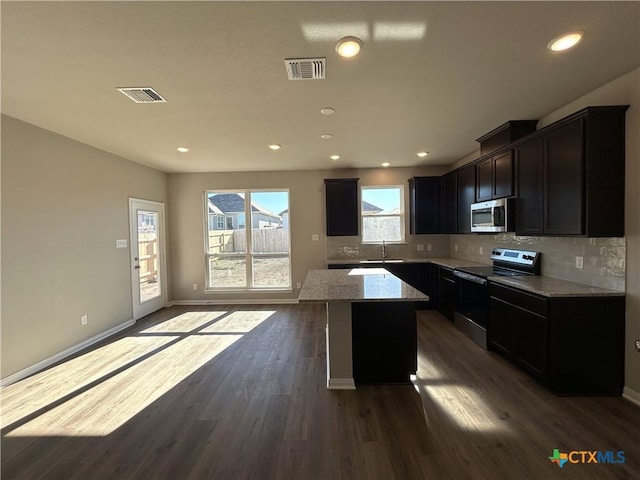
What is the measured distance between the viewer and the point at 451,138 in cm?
375

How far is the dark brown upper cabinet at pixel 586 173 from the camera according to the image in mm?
2232

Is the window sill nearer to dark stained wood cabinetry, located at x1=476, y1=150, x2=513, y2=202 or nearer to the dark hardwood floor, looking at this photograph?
the dark hardwood floor

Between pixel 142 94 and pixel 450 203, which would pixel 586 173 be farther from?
pixel 142 94

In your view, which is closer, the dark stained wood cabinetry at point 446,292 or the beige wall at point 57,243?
the beige wall at point 57,243

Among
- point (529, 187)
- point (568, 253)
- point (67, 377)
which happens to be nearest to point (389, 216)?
point (529, 187)

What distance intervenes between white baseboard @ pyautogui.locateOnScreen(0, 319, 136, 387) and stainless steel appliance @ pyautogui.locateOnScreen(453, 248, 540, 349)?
5.04m

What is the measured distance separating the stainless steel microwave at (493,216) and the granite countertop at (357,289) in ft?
4.73

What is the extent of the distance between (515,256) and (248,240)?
453 cm

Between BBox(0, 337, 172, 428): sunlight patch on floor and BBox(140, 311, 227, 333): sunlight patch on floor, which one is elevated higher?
BBox(140, 311, 227, 333): sunlight patch on floor

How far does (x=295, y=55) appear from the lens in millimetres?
1895

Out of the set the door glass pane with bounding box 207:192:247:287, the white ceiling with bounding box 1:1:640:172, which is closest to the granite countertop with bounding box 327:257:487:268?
the door glass pane with bounding box 207:192:247:287

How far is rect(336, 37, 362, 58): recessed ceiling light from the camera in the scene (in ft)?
5.69

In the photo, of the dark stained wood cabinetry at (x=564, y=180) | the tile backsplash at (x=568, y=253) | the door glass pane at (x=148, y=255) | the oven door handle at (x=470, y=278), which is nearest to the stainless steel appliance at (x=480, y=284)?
the oven door handle at (x=470, y=278)

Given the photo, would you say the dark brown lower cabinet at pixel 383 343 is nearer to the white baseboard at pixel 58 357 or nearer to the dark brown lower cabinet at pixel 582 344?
the dark brown lower cabinet at pixel 582 344
